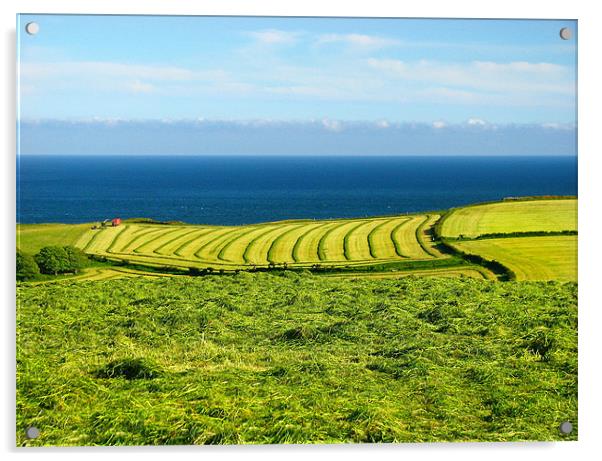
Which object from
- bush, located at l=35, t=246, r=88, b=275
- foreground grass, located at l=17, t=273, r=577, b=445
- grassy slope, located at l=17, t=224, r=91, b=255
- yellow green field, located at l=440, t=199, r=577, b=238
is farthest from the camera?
yellow green field, located at l=440, t=199, r=577, b=238

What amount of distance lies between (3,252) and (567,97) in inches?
183

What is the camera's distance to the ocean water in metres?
6.96

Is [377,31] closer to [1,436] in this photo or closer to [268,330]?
[268,330]

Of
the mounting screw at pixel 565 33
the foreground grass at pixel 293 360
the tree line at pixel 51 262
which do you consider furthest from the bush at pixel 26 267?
the mounting screw at pixel 565 33

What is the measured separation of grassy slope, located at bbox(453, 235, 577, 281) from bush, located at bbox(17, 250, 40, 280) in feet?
11.2

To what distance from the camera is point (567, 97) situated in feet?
22.8

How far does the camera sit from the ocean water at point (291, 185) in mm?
6957

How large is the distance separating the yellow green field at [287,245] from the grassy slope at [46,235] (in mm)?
345

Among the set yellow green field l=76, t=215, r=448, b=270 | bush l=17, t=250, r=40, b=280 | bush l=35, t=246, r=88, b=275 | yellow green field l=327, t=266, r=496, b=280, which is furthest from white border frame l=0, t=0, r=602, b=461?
yellow green field l=76, t=215, r=448, b=270

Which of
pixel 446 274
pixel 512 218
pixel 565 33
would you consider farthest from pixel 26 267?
pixel 565 33

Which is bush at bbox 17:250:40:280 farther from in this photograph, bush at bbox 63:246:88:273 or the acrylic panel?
bush at bbox 63:246:88:273
